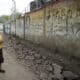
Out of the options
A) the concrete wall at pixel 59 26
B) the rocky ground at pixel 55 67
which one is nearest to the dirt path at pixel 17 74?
the rocky ground at pixel 55 67

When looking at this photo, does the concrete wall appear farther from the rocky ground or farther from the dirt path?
the dirt path

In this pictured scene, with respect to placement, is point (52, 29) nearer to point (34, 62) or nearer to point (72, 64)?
point (34, 62)

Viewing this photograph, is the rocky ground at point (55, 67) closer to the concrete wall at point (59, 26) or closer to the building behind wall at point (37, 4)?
the concrete wall at point (59, 26)

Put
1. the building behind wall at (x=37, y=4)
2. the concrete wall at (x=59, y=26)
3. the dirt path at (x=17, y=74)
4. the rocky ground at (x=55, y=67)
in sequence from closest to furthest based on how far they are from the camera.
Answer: the rocky ground at (x=55, y=67)
the dirt path at (x=17, y=74)
the concrete wall at (x=59, y=26)
the building behind wall at (x=37, y=4)

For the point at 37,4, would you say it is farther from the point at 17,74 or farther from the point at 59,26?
the point at 17,74

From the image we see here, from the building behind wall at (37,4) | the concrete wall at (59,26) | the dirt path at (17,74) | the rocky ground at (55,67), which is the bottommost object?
the dirt path at (17,74)

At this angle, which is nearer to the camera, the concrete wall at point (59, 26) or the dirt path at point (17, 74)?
the dirt path at point (17, 74)

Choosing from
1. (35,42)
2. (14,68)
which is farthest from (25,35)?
(14,68)

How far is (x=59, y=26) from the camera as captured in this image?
43.9 ft

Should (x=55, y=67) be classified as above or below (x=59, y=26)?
below

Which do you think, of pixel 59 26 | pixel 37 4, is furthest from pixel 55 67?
pixel 37 4

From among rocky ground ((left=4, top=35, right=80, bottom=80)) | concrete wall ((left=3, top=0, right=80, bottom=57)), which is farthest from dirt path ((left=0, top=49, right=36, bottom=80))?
concrete wall ((left=3, top=0, right=80, bottom=57))

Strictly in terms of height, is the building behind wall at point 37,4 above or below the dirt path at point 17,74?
above

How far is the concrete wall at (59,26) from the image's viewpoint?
11.2 m
